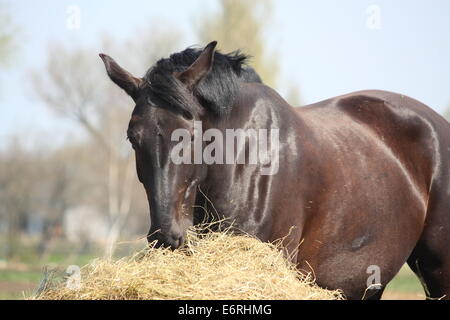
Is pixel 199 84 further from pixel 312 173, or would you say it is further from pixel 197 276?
pixel 197 276

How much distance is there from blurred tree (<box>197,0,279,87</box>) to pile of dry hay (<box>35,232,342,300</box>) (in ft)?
85.8

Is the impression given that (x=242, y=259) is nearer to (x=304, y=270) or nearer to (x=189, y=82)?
(x=304, y=270)

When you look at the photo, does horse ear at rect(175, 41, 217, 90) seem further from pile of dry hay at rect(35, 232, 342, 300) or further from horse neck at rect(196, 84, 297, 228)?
pile of dry hay at rect(35, 232, 342, 300)

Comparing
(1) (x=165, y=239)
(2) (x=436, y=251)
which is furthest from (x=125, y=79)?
(2) (x=436, y=251)

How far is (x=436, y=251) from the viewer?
18.7 feet

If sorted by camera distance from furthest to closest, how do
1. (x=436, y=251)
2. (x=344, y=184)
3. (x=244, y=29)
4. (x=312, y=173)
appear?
(x=244, y=29) < (x=436, y=251) < (x=344, y=184) < (x=312, y=173)

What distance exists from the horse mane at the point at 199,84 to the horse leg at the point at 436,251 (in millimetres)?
2379

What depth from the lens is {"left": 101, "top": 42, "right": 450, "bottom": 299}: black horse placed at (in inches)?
161

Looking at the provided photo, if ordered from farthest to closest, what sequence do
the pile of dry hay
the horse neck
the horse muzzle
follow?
the horse neck
the horse muzzle
the pile of dry hay

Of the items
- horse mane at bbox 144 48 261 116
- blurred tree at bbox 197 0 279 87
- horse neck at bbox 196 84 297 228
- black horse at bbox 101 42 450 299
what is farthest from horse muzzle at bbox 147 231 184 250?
blurred tree at bbox 197 0 279 87

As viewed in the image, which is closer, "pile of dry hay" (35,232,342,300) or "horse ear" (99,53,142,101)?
"pile of dry hay" (35,232,342,300)

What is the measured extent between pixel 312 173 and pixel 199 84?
1.19 meters
